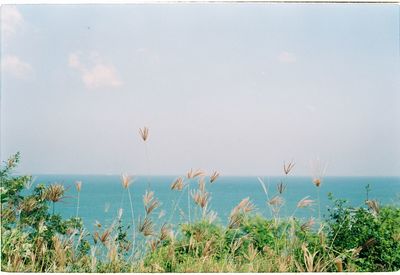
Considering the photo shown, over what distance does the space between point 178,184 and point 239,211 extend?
1.57 ft

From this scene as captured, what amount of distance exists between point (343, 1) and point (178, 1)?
125 cm

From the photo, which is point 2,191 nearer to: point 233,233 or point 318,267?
point 233,233

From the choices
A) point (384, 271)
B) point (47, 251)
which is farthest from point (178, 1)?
point (384, 271)

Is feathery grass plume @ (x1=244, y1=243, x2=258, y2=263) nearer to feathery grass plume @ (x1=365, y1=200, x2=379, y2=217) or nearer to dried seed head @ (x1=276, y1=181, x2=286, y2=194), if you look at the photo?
dried seed head @ (x1=276, y1=181, x2=286, y2=194)

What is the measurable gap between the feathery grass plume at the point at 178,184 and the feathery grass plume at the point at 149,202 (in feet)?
0.52

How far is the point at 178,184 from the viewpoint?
12.8 ft

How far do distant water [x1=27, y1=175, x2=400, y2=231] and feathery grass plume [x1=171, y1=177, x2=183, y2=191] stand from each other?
0.06 m

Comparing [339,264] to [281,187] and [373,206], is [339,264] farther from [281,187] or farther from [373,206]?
[281,187]

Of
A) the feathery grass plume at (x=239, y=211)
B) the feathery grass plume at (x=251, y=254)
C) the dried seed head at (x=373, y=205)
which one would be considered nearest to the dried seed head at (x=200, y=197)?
the feathery grass plume at (x=239, y=211)

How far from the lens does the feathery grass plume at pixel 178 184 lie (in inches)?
153

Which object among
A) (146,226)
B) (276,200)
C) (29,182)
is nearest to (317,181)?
(276,200)

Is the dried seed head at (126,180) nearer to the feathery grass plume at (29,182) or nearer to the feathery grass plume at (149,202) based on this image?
the feathery grass plume at (149,202)

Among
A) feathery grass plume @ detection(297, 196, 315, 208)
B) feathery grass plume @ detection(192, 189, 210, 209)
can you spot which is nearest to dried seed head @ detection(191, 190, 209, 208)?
feathery grass plume @ detection(192, 189, 210, 209)

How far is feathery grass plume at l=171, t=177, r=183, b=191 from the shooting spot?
153 inches
